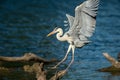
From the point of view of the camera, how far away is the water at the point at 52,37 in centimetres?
2158

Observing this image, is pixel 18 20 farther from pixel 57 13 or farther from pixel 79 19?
pixel 79 19

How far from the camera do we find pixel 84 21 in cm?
1441

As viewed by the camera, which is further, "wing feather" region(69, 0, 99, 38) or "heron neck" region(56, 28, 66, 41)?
"heron neck" region(56, 28, 66, 41)

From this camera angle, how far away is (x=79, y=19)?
14.4 meters

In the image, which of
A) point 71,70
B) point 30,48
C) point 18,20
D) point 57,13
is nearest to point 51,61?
point 71,70

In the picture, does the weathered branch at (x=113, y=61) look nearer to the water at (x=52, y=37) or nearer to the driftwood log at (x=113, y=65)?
the driftwood log at (x=113, y=65)

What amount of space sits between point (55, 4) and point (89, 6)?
93.0 feet

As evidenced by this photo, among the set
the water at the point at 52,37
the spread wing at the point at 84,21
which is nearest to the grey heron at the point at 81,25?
the spread wing at the point at 84,21

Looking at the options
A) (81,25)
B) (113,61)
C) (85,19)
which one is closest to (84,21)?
(85,19)

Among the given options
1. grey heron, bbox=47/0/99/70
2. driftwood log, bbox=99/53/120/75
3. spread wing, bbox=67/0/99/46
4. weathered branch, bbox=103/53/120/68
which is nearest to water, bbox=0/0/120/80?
driftwood log, bbox=99/53/120/75

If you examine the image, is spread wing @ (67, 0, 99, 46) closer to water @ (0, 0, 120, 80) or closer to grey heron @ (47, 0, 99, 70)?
grey heron @ (47, 0, 99, 70)

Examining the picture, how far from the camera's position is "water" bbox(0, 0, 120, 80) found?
850 inches

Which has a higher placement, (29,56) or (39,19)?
(39,19)

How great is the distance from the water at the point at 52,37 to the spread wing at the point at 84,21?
13.4 ft
